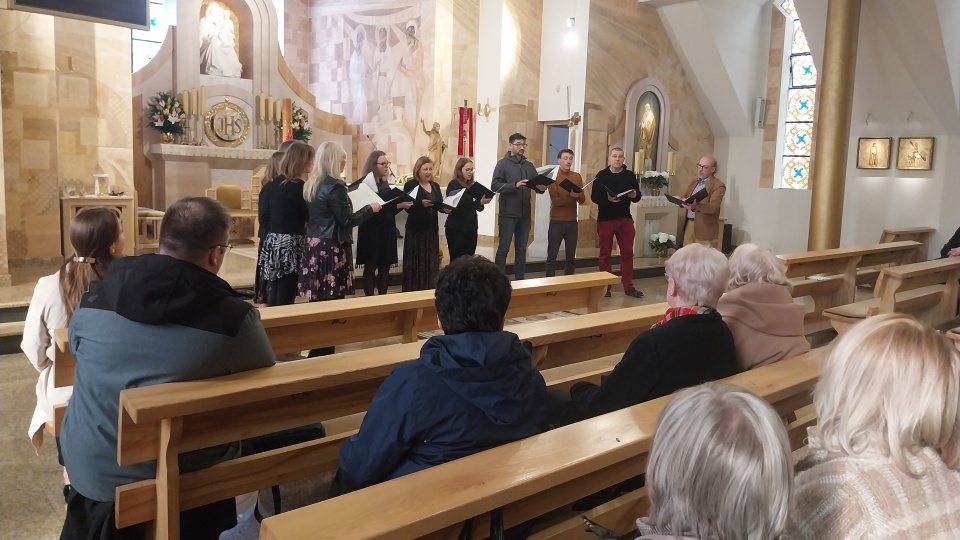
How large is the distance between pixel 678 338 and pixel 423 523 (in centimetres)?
119

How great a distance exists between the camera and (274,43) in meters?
11.6

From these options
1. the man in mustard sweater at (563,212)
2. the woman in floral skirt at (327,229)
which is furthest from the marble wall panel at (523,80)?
the woman in floral skirt at (327,229)

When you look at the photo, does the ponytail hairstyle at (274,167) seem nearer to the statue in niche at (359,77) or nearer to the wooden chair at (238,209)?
the wooden chair at (238,209)

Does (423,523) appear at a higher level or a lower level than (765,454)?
lower

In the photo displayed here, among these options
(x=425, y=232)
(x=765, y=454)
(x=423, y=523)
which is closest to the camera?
(x=765, y=454)

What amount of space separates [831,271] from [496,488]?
17.2 ft

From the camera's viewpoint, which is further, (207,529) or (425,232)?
(425,232)

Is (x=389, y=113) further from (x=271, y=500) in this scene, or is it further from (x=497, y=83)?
(x=271, y=500)

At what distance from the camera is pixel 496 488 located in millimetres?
1629

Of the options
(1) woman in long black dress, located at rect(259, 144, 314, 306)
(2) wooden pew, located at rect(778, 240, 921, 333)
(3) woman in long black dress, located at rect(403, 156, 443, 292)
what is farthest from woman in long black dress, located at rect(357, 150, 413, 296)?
(2) wooden pew, located at rect(778, 240, 921, 333)

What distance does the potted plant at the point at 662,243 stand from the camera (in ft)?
33.7

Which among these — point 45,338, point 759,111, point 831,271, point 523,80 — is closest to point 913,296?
point 831,271

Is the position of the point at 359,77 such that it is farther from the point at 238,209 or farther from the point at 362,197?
the point at 362,197

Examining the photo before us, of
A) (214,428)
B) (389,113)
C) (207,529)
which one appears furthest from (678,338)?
(389,113)
